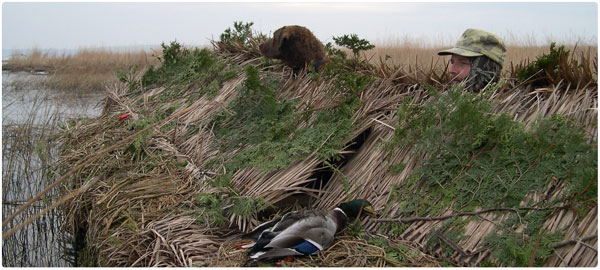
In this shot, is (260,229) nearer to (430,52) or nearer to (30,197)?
(30,197)

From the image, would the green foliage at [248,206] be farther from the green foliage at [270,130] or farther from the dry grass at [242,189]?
the green foliage at [270,130]

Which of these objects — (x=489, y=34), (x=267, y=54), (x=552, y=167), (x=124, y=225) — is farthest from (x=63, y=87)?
(x=552, y=167)

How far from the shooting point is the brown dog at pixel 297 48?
505cm

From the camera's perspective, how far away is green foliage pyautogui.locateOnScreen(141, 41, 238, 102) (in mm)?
5531

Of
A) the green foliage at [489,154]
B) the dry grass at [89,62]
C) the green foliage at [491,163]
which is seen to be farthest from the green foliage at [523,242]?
the dry grass at [89,62]

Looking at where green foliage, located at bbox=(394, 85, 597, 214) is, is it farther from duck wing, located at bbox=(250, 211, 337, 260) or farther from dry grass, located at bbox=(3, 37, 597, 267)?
duck wing, located at bbox=(250, 211, 337, 260)

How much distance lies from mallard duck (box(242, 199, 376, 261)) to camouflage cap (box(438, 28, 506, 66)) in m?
1.67

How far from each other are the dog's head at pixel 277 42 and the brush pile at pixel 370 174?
484mm

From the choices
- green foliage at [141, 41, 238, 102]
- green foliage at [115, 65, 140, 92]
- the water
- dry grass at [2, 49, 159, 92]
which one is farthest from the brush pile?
dry grass at [2, 49, 159, 92]

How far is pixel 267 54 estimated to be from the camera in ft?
17.5

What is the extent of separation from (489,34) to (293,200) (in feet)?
6.99

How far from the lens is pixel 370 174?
3312mm

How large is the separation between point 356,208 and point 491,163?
85 cm

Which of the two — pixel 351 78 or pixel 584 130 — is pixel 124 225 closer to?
pixel 351 78
